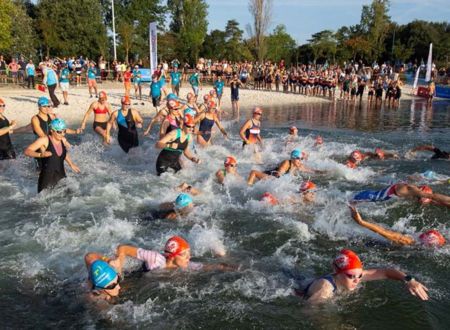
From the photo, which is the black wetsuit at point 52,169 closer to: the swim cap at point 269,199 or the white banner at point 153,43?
the swim cap at point 269,199

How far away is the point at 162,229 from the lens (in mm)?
6754

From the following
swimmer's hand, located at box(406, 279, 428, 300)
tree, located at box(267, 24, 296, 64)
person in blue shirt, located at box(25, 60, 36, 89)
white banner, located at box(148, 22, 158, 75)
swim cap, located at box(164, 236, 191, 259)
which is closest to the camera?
swimmer's hand, located at box(406, 279, 428, 300)

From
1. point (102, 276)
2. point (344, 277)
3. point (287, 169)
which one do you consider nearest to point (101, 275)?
point (102, 276)

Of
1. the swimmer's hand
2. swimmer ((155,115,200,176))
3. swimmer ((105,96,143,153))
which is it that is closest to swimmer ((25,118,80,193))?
swimmer ((155,115,200,176))

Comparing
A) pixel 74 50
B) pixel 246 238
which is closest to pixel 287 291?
pixel 246 238

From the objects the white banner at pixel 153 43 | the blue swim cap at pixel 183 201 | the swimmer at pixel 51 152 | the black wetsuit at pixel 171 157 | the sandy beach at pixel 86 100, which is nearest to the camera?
the swimmer at pixel 51 152

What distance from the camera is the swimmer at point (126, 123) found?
10156 millimetres

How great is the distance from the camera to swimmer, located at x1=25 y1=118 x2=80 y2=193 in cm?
651

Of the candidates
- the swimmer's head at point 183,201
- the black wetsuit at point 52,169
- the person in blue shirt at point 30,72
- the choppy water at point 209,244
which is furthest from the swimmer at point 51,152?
the person in blue shirt at point 30,72

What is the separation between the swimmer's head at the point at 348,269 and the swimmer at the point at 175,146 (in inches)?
173

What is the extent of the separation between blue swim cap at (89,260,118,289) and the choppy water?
46 centimetres

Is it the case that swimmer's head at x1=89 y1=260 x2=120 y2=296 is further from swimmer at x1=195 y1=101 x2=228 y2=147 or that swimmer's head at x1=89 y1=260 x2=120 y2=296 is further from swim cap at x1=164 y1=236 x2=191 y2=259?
swimmer at x1=195 y1=101 x2=228 y2=147

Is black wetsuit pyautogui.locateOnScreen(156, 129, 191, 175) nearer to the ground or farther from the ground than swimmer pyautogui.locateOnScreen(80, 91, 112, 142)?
nearer to the ground

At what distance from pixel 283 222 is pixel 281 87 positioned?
27.1 m
